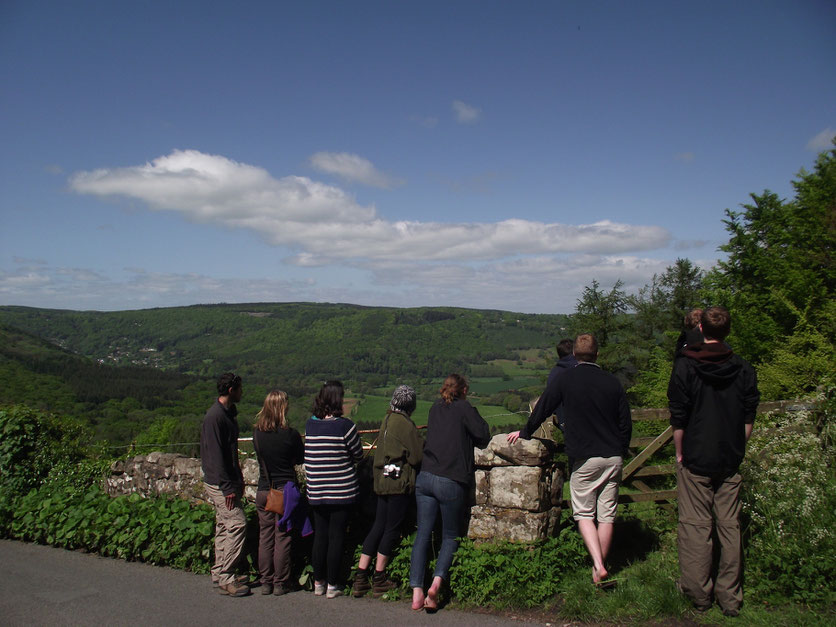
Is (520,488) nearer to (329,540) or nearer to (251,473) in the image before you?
(329,540)

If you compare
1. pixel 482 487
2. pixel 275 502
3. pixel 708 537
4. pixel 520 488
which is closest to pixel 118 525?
pixel 275 502

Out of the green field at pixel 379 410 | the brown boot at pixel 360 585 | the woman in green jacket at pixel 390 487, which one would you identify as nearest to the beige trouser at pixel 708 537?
the woman in green jacket at pixel 390 487

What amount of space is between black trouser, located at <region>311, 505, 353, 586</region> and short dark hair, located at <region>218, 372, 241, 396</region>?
1.37 m

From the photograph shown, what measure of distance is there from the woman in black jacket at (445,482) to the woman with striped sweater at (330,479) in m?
0.69

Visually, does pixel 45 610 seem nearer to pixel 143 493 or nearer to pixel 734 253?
pixel 143 493

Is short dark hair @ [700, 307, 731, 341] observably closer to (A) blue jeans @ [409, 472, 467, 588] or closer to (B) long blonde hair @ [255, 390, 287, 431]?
(A) blue jeans @ [409, 472, 467, 588]

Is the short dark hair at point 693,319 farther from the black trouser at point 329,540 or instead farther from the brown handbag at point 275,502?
the brown handbag at point 275,502

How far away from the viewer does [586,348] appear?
4855 millimetres

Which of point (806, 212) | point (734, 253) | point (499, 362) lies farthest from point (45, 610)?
point (499, 362)

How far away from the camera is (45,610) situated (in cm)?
505

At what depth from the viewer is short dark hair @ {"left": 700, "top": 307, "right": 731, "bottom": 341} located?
4367 mm

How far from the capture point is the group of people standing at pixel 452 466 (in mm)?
4273

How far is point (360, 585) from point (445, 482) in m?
1.25

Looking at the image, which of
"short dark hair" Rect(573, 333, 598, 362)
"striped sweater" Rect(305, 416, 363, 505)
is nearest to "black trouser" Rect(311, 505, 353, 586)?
"striped sweater" Rect(305, 416, 363, 505)
